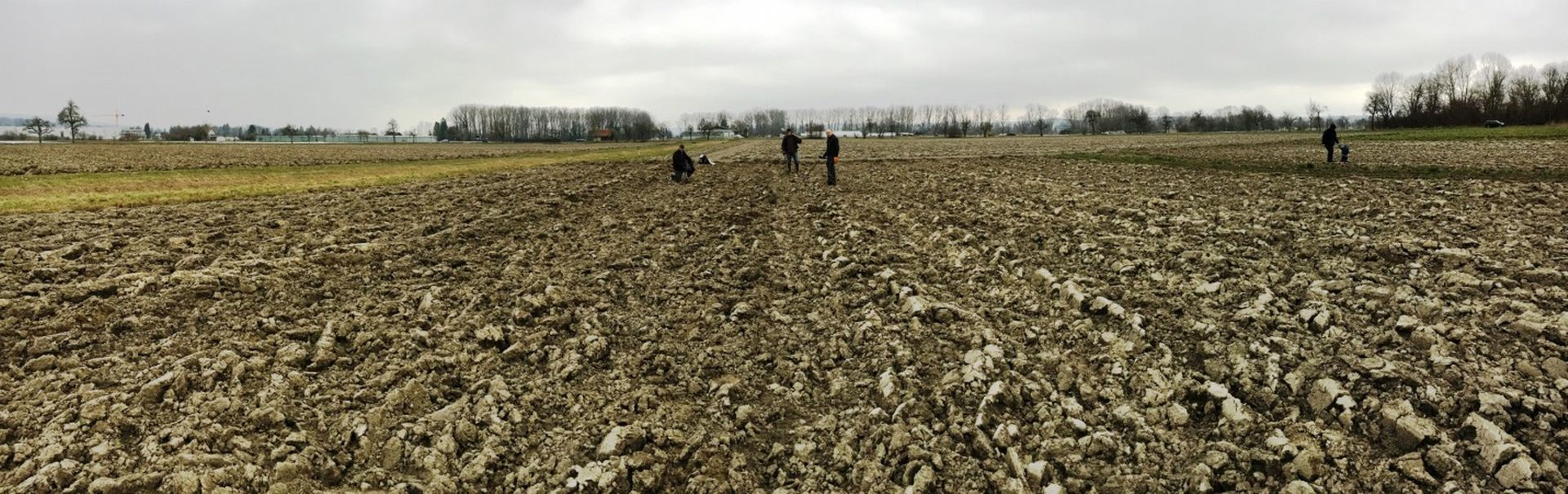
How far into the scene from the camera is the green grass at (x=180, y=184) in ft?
67.9

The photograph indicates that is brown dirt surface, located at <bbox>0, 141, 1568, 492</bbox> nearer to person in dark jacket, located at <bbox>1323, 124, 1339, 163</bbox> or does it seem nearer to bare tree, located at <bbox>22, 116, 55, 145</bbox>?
person in dark jacket, located at <bbox>1323, 124, 1339, 163</bbox>

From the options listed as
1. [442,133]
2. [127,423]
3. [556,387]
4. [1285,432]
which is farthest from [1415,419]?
[442,133]

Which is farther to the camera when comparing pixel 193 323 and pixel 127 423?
pixel 193 323

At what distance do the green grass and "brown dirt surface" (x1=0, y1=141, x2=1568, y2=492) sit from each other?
7771mm

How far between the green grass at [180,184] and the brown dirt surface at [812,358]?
7771 mm

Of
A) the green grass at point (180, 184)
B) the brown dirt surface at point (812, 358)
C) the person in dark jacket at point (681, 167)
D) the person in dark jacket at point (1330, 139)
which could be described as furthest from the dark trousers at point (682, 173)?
the person in dark jacket at point (1330, 139)

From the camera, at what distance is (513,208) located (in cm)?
1950

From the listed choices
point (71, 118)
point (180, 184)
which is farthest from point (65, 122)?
point (180, 184)

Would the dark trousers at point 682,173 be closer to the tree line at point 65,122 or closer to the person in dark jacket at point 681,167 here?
the person in dark jacket at point 681,167

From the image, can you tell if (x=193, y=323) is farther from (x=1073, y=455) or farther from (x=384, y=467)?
(x=1073, y=455)

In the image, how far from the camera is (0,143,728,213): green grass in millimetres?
20688

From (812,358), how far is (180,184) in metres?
32.3

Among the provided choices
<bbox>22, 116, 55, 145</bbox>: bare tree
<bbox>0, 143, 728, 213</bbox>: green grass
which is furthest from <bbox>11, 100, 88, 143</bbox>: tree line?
<bbox>0, 143, 728, 213</bbox>: green grass

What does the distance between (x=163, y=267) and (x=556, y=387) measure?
902 centimetres
